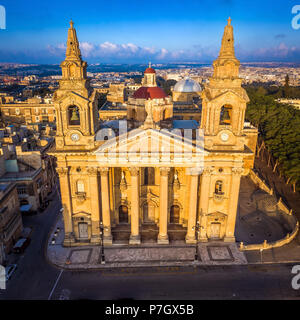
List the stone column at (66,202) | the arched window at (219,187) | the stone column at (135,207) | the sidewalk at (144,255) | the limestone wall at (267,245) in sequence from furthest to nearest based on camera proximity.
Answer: the limestone wall at (267,245)
the arched window at (219,187)
the sidewalk at (144,255)
the stone column at (135,207)
the stone column at (66,202)

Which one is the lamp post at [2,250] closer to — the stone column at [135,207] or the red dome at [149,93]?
the stone column at [135,207]

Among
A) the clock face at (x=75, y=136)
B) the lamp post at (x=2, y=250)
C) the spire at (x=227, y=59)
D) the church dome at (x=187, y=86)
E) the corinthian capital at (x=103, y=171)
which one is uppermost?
the spire at (x=227, y=59)

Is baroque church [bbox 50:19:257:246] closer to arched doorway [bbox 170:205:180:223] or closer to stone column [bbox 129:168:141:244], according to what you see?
stone column [bbox 129:168:141:244]

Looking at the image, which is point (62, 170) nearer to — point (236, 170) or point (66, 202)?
point (66, 202)

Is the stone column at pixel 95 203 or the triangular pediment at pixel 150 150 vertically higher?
the triangular pediment at pixel 150 150

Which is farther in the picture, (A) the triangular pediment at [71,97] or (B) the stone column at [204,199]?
(B) the stone column at [204,199]

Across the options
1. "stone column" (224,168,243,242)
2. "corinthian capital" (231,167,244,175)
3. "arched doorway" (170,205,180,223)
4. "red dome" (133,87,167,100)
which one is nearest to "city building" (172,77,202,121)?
"red dome" (133,87,167,100)

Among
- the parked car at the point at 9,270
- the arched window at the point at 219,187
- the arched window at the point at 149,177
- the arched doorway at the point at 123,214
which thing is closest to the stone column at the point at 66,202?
the parked car at the point at 9,270

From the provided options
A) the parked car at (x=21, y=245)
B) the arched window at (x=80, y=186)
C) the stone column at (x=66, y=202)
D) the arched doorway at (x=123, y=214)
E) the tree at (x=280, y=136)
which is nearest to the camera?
the stone column at (x=66, y=202)
